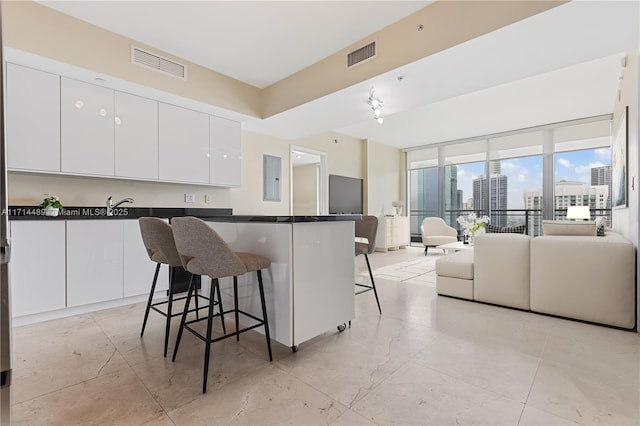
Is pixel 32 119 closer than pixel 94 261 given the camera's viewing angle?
Yes

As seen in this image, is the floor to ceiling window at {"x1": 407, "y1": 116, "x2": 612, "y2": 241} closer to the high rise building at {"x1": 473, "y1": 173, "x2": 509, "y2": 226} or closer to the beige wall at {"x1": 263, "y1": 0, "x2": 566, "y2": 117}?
the high rise building at {"x1": 473, "y1": 173, "x2": 509, "y2": 226}

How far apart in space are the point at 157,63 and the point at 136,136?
0.82 metres

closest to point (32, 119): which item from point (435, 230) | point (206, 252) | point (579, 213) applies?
point (206, 252)

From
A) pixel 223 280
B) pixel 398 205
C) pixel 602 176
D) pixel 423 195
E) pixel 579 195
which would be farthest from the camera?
pixel 423 195

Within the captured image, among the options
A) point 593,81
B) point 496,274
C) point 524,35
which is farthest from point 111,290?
point 593,81

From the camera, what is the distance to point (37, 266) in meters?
2.63

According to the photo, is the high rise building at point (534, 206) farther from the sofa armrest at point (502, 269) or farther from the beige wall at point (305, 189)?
the beige wall at point (305, 189)

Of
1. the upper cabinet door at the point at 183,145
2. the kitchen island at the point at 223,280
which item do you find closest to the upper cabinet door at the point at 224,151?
the upper cabinet door at the point at 183,145

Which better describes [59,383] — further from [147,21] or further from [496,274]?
[496,274]

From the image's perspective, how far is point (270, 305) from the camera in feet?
6.63

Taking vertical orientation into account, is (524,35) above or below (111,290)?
above

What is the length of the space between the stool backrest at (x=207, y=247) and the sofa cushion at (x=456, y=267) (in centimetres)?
253

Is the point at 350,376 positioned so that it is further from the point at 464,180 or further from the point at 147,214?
the point at 464,180

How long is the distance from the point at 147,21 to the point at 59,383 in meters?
2.96
